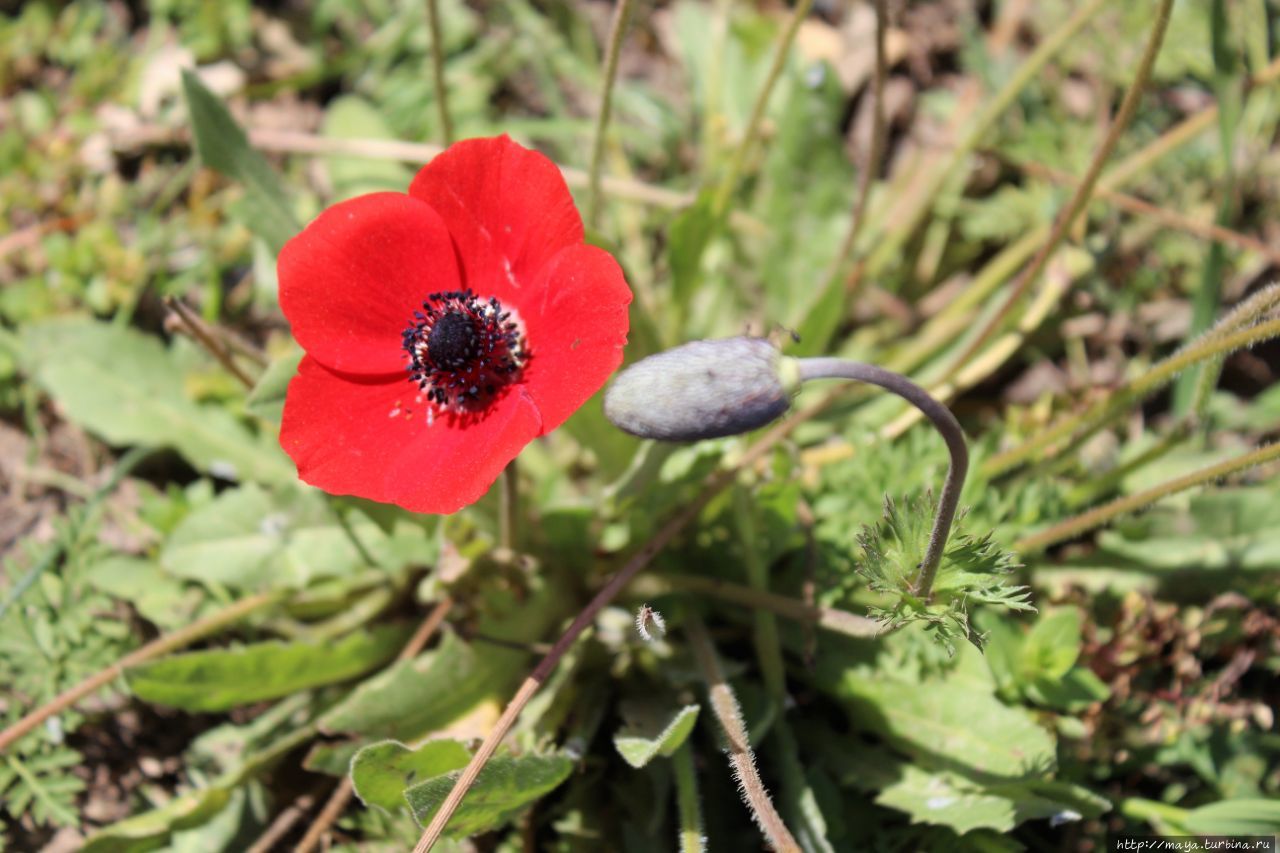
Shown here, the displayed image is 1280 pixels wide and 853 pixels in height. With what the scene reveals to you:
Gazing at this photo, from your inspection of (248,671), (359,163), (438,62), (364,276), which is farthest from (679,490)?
(359,163)

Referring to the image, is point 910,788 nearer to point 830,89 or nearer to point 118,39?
point 830,89

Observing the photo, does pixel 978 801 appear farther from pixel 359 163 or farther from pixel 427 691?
pixel 359 163

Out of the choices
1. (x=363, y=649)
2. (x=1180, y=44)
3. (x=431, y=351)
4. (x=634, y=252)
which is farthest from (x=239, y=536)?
(x=1180, y=44)

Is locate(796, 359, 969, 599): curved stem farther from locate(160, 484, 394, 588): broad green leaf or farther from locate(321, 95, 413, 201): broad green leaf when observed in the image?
locate(321, 95, 413, 201): broad green leaf

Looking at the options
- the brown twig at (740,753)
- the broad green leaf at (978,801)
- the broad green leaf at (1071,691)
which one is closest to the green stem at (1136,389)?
the broad green leaf at (1071,691)

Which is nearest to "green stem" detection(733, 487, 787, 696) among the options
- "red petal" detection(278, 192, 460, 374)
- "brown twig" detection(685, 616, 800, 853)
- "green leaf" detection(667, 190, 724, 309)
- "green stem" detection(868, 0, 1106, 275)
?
"brown twig" detection(685, 616, 800, 853)
